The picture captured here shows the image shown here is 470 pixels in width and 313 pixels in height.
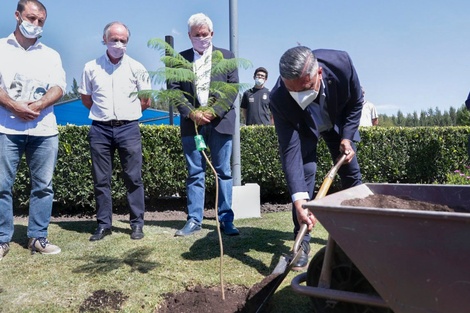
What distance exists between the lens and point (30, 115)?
3889 mm

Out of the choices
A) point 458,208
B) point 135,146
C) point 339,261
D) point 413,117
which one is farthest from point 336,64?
point 413,117

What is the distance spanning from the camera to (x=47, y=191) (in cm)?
414

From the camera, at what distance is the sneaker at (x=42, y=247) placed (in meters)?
Result: 4.12

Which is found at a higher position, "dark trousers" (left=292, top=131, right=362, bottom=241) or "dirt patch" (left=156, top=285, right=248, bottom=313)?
"dark trousers" (left=292, top=131, right=362, bottom=241)

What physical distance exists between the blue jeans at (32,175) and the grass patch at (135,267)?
303 millimetres

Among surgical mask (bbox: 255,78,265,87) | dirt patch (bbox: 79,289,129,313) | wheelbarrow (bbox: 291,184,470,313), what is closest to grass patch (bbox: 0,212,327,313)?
dirt patch (bbox: 79,289,129,313)

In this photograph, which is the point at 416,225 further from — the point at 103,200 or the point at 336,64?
the point at 103,200

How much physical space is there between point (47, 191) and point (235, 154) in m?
2.53

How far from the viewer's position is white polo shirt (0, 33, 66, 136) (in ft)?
12.8

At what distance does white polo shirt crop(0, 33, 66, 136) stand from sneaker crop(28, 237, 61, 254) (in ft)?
3.34

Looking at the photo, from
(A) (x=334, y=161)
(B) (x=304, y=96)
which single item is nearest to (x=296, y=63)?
(B) (x=304, y=96)

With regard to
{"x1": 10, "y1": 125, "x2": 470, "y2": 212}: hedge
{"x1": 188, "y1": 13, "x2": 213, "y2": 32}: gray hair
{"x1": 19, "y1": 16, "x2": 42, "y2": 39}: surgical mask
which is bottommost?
{"x1": 10, "y1": 125, "x2": 470, "y2": 212}: hedge

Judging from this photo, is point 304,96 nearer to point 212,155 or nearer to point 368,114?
point 212,155

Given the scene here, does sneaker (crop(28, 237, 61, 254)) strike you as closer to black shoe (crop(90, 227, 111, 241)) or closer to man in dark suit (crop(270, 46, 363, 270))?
black shoe (crop(90, 227, 111, 241))
